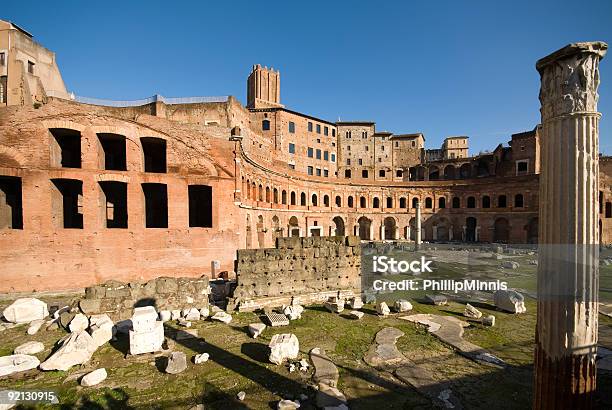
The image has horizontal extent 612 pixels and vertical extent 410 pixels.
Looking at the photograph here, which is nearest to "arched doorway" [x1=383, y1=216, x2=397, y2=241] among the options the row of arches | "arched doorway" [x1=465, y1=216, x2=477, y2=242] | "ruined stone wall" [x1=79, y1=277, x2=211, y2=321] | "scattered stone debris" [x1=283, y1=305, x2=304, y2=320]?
the row of arches

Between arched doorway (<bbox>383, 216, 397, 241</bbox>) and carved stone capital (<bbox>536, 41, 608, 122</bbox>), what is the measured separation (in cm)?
3718

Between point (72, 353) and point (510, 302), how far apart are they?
13738 mm

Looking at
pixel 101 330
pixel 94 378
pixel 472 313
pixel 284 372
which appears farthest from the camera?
pixel 472 313

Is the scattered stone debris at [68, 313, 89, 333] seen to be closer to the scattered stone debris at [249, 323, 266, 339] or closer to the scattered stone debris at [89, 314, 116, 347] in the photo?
the scattered stone debris at [89, 314, 116, 347]

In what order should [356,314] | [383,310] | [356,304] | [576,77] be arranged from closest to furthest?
1. [576,77]
2. [356,314]
3. [383,310]
4. [356,304]

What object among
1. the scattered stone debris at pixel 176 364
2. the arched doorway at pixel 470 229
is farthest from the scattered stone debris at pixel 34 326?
the arched doorway at pixel 470 229

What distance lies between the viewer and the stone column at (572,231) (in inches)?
141

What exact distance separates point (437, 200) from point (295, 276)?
33.2 m

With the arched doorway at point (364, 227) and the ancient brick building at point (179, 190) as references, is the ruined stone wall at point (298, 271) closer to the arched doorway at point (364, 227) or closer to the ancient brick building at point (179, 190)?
the ancient brick building at point (179, 190)

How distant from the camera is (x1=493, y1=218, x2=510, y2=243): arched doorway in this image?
3556 centimetres

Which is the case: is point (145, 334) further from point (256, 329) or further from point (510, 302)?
point (510, 302)

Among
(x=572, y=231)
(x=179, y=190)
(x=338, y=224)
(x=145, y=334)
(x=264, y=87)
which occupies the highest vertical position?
(x=264, y=87)

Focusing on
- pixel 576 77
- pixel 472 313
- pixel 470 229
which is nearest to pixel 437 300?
pixel 472 313

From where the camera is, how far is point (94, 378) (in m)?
5.92
